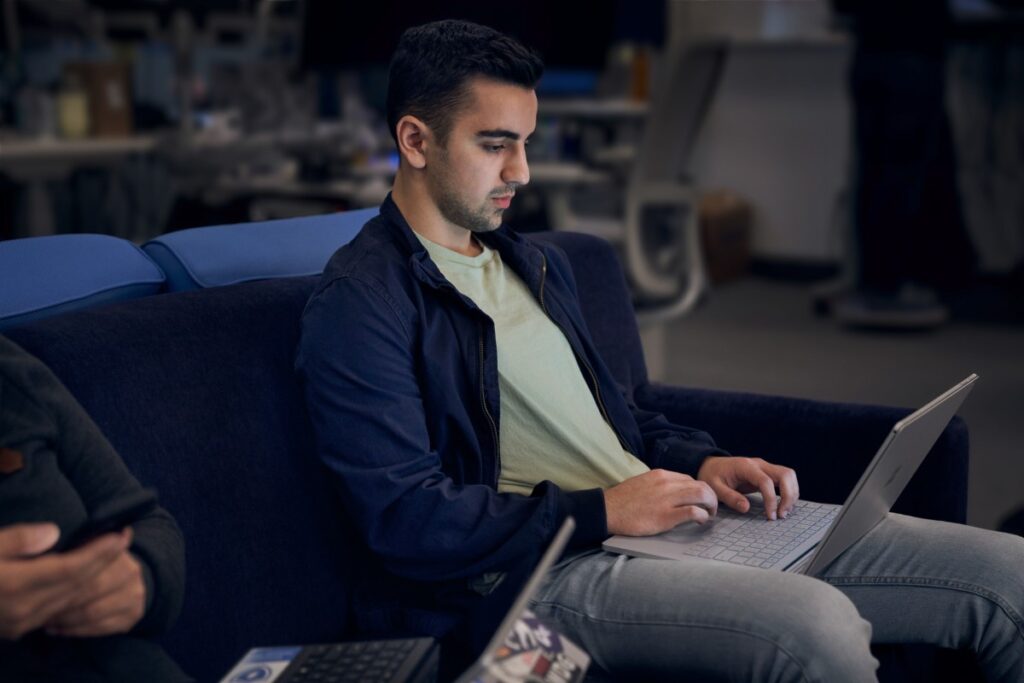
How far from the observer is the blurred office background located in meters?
3.87

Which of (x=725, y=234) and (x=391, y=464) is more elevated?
(x=391, y=464)

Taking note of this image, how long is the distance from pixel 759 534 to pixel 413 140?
606mm

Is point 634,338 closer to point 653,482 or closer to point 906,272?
point 653,482

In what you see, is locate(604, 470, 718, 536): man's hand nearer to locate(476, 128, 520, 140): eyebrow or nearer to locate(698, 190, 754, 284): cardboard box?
locate(476, 128, 520, 140): eyebrow

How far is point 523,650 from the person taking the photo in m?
0.84

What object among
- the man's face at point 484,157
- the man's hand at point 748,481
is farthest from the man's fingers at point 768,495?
the man's face at point 484,157

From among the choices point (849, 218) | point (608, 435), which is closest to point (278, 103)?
point (849, 218)

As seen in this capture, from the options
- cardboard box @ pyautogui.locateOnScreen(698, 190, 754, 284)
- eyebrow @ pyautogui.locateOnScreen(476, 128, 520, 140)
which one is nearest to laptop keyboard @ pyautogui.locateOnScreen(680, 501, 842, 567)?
eyebrow @ pyautogui.locateOnScreen(476, 128, 520, 140)

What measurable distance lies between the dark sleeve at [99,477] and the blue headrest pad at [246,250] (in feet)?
1.33

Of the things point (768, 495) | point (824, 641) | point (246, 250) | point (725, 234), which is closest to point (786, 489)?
point (768, 495)

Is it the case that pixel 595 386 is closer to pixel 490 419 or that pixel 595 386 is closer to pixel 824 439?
pixel 490 419

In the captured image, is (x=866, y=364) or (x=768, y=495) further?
(x=866, y=364)

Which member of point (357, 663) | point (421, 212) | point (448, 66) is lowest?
point (357, 663)

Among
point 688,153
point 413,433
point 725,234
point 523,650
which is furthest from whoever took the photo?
point 725,234
